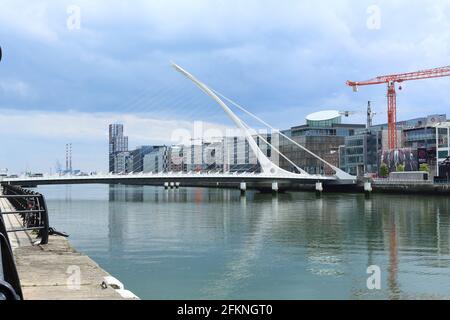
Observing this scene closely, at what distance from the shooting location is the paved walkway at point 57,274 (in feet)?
26.5

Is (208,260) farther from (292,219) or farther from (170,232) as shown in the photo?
(292,219)

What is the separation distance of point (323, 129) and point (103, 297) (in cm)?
14720

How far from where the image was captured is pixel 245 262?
819 inches

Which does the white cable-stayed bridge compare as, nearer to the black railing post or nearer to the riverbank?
the riverbank

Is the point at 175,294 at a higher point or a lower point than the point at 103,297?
lower

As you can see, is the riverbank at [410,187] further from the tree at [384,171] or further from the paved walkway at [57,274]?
the paved walkway at [57,274]

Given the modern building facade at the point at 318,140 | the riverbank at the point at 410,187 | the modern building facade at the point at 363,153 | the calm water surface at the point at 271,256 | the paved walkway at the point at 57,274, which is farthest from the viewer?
the modern building facade at the point at 318,140

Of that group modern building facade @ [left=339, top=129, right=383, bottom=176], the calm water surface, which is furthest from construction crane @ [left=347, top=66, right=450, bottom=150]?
the calm water surface

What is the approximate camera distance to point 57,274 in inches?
380

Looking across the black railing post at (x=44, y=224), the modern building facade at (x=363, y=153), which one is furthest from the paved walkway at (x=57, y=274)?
the modern building facade at (x=363, y=153)

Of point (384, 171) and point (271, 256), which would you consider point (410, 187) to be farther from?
point (271, 256)

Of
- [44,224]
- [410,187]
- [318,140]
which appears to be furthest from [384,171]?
[44,224]

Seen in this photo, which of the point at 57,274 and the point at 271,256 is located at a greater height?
the point at 57,274
